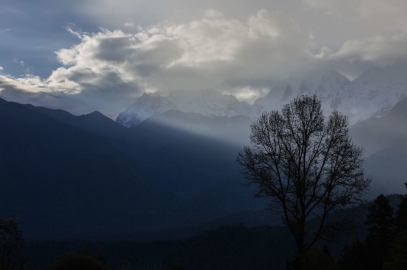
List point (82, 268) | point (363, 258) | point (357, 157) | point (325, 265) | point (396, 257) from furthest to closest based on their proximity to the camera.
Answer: point (363, 258)
point (82, 268)
point (396, 257)
point (325, 265)
point (357, 157)

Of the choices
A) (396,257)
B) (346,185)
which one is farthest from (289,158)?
(396,257)

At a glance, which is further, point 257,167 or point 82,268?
point 82,268

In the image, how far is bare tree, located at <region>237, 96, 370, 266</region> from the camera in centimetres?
2336

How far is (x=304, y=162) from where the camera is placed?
23.8 metres

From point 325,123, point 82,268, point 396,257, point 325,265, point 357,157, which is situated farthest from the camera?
point 82,268

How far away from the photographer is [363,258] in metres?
50.0

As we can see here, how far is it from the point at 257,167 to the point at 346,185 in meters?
4.82

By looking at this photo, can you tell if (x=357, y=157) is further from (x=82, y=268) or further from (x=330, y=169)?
(x=82, y=268)

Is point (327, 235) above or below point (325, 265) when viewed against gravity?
above

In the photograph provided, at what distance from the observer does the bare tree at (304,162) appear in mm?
23359

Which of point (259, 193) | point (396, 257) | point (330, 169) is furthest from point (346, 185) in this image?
point (396, 257)

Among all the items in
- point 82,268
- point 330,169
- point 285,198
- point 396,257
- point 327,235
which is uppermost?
point 330,169

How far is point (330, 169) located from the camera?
77.4ft

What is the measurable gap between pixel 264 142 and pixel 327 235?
5945mm
